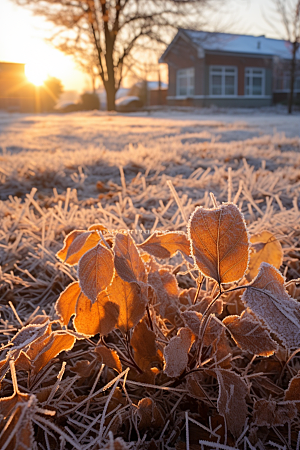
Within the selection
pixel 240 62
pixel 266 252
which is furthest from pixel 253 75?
pixel 266 252

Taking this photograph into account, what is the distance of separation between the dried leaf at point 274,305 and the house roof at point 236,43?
926 inches

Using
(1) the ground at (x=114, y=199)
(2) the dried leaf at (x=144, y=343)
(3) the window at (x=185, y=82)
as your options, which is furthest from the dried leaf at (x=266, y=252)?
(3) the window at (x=185, y=82)

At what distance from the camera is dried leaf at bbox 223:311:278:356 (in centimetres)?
71

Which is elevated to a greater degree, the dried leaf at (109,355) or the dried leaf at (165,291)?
the dried leaf at (165,291)

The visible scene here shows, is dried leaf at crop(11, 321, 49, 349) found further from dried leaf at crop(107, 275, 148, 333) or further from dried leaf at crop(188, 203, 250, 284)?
dried leaf at crop(188, 203, 250, 284)

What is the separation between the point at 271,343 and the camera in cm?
70

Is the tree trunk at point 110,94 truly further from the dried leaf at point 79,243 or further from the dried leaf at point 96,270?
Answer: the dried leaf at point 96,270

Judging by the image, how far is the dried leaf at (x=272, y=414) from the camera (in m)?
0.72

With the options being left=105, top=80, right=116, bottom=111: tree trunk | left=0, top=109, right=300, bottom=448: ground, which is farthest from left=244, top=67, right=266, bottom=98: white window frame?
left=0, top=109, right=300, bottom=448: ground

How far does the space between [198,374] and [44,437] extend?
0.33 m

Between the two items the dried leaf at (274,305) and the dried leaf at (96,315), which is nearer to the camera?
the dried leaf at (274,305)

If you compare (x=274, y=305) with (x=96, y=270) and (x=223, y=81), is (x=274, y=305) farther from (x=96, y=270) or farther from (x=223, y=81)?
(x=223, y=81)

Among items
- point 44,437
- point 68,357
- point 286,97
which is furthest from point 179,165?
point 286,97

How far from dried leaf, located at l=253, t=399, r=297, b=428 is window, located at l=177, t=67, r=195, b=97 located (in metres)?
27.0
